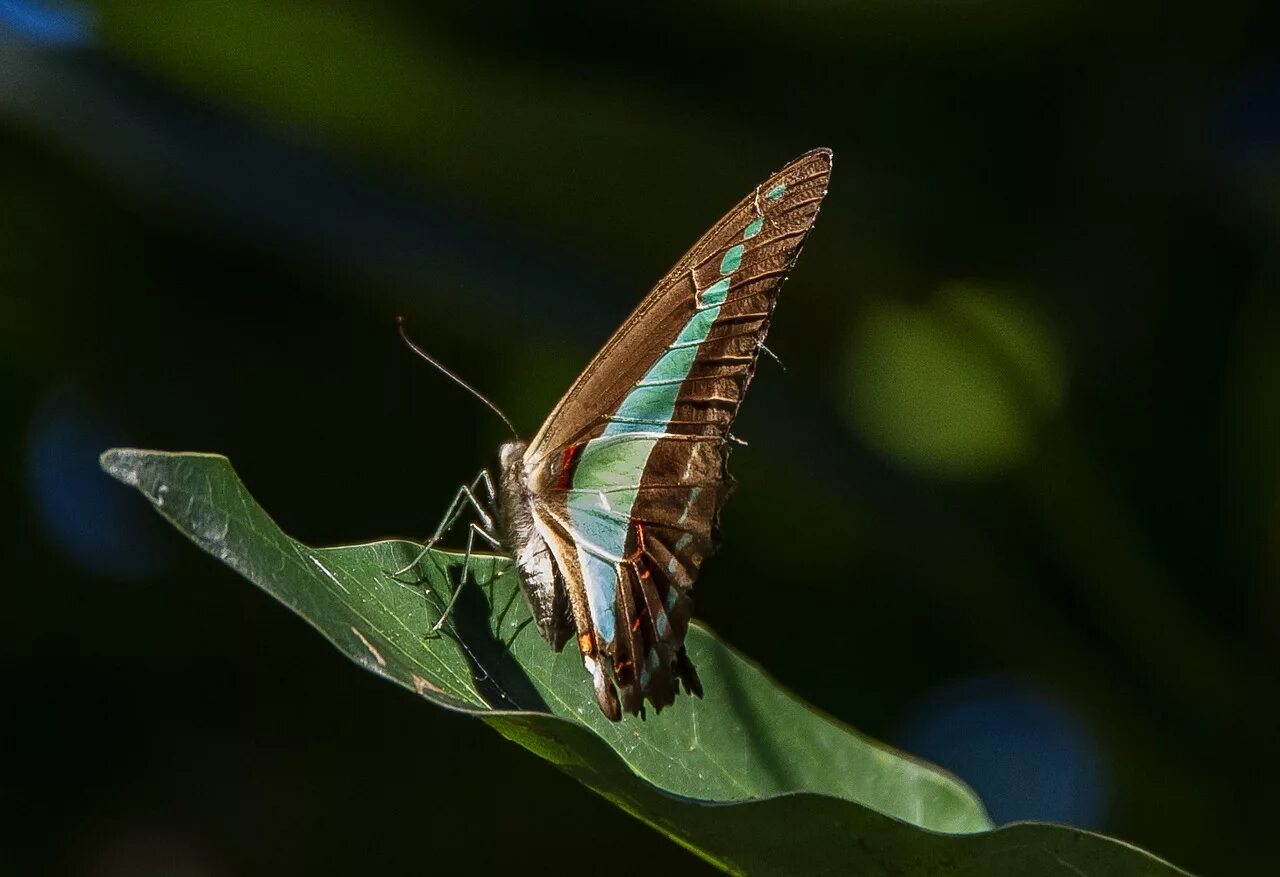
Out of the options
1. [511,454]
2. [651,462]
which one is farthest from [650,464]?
[511,454]

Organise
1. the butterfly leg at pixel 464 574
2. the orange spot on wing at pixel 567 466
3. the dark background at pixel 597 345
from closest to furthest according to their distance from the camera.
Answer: the butterfly leg at pixel 464 574 < the orange spot on wing at pixel 567 466 < the dark background at pixel 597 345

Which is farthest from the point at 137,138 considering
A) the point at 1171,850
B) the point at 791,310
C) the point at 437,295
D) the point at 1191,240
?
the point at 1171,850

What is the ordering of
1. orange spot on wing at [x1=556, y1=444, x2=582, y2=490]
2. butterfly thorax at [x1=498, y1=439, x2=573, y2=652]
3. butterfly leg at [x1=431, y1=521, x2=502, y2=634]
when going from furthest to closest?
orange spot on wing at [x1=556, y1=444, x2=582, y2=490] < butterfly thorax at [x1=498, y1=439, x2=573, y2=652] < butterfly leg at [x1=431, y1=521, x2=502, y2=634]

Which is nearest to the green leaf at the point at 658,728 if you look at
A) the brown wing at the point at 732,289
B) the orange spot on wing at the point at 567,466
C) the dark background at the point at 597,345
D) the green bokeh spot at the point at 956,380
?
the orange spot on wing at the point at 567,466

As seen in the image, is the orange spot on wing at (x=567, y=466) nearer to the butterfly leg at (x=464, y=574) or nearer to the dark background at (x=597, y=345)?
the butterfly leg at (x=464, y=574)

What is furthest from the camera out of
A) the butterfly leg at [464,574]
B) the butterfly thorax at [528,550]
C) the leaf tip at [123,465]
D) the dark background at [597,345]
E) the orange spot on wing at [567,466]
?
the dark background at [597,345]

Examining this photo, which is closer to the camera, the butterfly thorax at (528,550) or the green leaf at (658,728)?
the green leaf at (658,728)

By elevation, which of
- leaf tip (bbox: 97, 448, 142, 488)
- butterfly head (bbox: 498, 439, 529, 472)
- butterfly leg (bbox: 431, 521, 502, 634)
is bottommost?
butterfly leg (bbox: 431, 521, 502, 634)

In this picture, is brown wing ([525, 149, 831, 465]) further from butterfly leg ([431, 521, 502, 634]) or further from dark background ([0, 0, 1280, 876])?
dark background ([0, 0, 1280, 876])

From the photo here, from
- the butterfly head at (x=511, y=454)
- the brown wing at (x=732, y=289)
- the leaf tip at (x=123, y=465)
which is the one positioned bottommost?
the butterfly head at (x=511, y=454)

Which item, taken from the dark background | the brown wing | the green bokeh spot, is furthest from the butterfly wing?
the green bokeh spot
